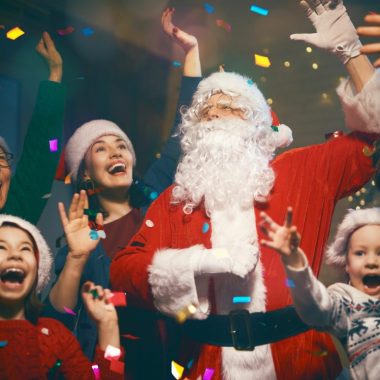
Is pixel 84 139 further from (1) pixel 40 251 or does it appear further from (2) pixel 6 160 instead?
(1) pixel 40 251

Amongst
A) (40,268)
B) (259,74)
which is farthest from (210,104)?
(40,268)

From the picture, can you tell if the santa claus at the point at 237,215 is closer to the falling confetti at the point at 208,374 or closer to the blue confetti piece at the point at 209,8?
the falling confetti at the point at 208,374

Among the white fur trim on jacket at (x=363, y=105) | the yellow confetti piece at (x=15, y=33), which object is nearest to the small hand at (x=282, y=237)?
the white fur trim on jacket at (x=363, y=105)

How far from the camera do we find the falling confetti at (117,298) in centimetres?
241

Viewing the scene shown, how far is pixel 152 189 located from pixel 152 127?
0.98 feet

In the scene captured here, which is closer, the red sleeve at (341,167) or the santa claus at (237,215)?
A: the santa claus at (237,215)

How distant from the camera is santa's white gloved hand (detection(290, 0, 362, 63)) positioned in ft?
7.98

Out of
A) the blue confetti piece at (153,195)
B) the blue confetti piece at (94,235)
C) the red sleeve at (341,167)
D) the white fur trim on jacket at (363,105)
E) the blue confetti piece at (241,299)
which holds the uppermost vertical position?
the white fur trim on jacket at (363,105)

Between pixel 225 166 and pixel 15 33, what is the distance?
115 centimetres

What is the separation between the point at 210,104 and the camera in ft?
8.39

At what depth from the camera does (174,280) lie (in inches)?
87.7

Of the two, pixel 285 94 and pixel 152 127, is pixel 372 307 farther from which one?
pixel 152 127

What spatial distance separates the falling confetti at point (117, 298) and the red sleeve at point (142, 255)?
20 millimetres

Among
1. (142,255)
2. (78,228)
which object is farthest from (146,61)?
(142,255)
